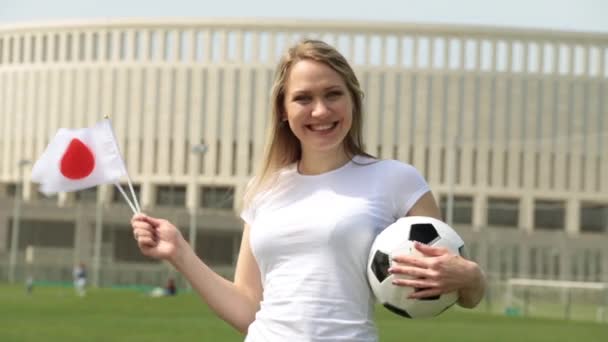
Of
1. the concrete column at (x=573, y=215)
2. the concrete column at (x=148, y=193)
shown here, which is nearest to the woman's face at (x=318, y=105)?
the concrete column at (x=148, y=193)

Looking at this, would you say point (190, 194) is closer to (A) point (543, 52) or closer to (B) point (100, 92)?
(B) point (100, 92)

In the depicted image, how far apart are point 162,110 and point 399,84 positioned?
565 inches

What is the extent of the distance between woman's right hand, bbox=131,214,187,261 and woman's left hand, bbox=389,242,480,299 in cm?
74

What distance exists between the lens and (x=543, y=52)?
8294cm

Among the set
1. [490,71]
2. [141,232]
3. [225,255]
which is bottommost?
[225,255]

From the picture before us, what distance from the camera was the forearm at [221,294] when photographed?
4363 mm

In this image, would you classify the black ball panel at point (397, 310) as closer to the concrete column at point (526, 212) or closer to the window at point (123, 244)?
the window at point (123, 244)

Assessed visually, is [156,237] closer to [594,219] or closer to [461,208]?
[461,208]

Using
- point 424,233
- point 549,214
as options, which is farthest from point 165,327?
point 549,214

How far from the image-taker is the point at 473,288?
3881mm

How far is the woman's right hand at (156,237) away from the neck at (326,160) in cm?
46

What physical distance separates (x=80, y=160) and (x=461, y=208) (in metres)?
80.9

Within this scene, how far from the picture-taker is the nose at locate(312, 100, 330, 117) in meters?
4.08

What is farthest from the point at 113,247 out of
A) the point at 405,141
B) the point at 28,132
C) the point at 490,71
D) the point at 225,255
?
the point at 490,71
